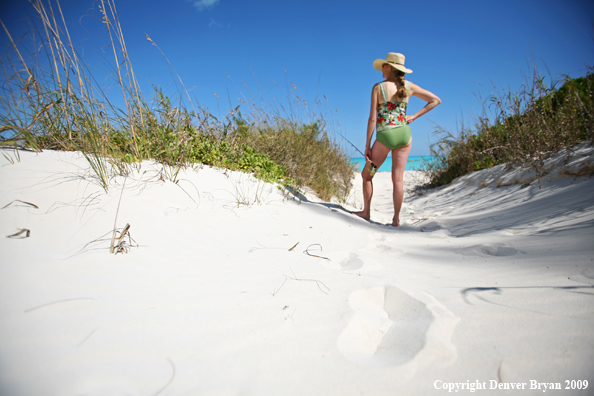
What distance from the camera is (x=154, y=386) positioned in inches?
25.3

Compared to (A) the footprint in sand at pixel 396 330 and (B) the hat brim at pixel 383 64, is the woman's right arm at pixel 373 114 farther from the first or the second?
(A) the footprint in sand at pixel 396 330

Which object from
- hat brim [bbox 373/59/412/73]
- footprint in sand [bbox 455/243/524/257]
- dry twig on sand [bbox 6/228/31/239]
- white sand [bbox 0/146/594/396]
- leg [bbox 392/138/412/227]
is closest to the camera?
white sand [bbox 0/146/594/396]

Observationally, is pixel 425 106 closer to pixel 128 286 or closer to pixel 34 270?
pixel 128 286

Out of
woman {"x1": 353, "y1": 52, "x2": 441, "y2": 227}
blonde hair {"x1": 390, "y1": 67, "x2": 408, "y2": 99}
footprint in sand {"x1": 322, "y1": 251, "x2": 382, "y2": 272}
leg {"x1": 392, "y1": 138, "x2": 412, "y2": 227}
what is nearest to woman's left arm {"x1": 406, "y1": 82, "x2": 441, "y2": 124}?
woman {"x1": 353, "y1": 52, "x2": 441, "y2": 227}

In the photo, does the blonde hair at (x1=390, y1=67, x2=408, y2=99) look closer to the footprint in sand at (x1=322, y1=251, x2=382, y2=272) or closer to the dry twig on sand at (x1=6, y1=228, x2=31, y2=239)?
the footprint in sand at (x1=322, y1=251, x2=382, y2=272)

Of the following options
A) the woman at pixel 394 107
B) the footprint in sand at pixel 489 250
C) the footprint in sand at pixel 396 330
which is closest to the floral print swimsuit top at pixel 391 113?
the woman at pixel 394 107

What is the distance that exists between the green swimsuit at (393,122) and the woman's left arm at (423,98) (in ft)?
0.30

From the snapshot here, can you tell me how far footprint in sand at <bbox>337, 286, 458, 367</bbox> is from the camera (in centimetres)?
73

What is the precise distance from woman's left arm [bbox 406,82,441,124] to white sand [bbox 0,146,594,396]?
153cm

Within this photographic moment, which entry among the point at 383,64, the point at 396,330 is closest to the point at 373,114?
the point at 383,64

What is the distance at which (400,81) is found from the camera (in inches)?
110

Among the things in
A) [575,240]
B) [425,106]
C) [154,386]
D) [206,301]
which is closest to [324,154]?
[425,106]

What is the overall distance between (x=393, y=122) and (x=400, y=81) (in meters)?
0.46

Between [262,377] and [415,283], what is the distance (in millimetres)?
791
